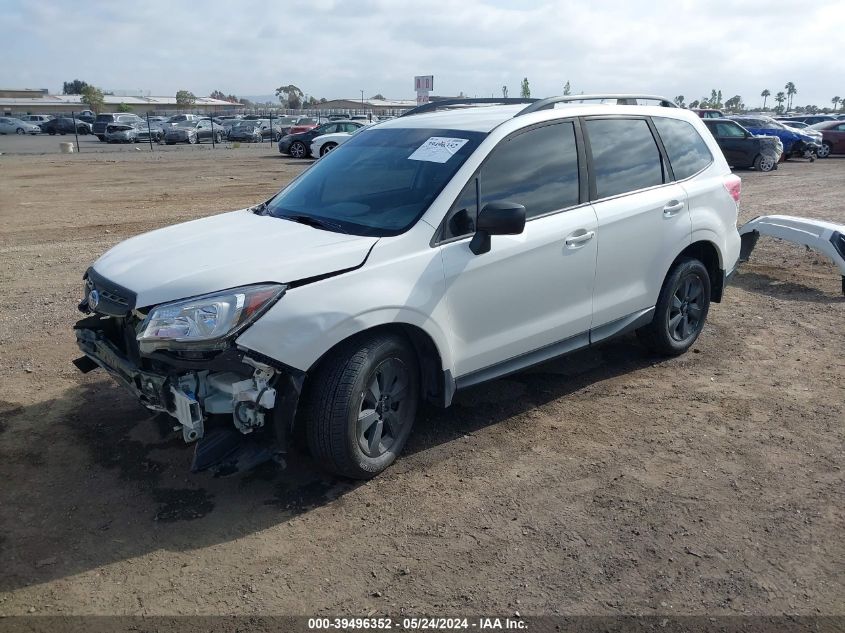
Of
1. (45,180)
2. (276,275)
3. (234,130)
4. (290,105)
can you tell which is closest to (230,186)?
(45,180)

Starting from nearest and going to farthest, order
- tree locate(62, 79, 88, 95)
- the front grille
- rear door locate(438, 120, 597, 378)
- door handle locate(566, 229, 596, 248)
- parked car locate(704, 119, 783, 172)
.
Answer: the front grille, rear door locate(438, 120, 597, 378), door handle locate(566, 229, 596, 248), parked car locate(704, 119, 783, 172), tree locate(62, 79, 88, 95)

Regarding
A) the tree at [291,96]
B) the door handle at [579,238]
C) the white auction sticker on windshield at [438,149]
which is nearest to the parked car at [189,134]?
the white auction sticker on windshield at [438,149]

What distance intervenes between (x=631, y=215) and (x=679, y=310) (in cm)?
114

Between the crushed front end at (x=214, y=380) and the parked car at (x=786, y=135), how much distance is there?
27021mm

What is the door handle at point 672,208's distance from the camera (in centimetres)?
525

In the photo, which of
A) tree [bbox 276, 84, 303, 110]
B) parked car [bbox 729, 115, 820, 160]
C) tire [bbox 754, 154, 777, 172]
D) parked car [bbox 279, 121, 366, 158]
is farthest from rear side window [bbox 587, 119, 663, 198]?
tree [bbox 276, 84, 303, 110]

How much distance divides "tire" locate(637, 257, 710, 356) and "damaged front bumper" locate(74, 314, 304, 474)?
317 centimetres

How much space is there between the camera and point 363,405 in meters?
3.82

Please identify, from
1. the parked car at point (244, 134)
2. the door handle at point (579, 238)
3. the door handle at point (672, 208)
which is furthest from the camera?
the parked car at point (244, 134)

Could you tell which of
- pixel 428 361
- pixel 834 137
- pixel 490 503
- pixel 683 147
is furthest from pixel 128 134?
pixel 490 503

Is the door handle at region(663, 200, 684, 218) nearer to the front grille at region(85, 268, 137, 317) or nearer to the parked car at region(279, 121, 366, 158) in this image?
the front grille at region(85, 268, 137, 317)

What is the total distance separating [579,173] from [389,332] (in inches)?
72.5

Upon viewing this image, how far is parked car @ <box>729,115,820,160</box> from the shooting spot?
87.0 ft

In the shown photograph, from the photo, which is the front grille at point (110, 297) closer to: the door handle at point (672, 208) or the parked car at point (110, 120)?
the door handle at point (672, 208)
